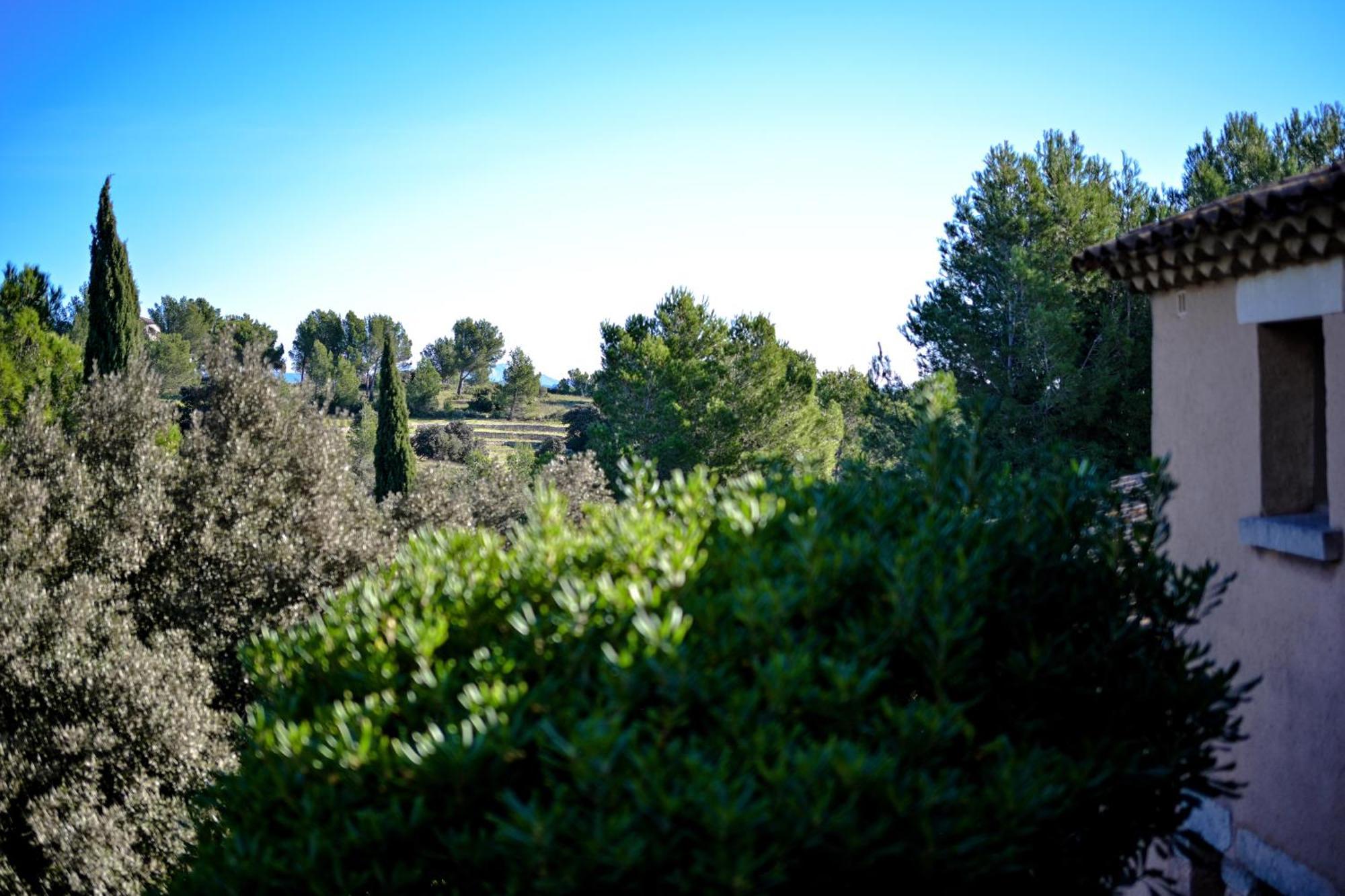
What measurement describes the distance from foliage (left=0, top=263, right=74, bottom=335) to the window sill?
23.1 meters

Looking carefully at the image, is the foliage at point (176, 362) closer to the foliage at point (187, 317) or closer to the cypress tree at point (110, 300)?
the foliage at point (187, 317)

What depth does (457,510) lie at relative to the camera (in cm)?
1493

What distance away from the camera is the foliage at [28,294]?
2092 cm

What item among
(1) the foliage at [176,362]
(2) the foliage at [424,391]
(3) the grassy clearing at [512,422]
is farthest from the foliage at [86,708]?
(2) the foliage at [424,391]


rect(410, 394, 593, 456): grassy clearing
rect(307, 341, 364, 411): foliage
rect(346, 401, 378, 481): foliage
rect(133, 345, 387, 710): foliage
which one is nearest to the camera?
Result: rect(133, 345, 387, 710): foliage

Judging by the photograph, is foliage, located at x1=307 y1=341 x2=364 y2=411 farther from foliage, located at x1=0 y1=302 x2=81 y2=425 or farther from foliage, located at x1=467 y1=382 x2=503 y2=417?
foliage, located at x1=0 y1=302 x2=81 y2=425

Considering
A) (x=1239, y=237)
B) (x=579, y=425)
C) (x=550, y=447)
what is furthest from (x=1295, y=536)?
(x=579, y=425)

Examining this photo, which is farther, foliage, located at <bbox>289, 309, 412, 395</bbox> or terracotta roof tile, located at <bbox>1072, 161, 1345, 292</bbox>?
foliage, located at <bbox>289, 309, 412, 395</bbox>

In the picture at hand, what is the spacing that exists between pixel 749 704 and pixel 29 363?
21970 mm

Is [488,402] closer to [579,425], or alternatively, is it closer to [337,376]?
[337,376]

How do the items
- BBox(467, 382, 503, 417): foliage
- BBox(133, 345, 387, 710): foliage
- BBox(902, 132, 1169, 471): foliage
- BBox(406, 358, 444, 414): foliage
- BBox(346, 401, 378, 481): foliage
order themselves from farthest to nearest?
BBox(467, 382, 503, 417): foliage < BBox(406, 358, 444, 414): foliage < BBox(346, 401, 378, 481): foliage < BBox(902, 132, 1169, 471): foliage < BBox(133, 345, 387, 710): foliage

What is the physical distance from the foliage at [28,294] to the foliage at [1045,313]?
2369 centimetres

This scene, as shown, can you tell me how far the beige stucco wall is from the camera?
519 centimetres

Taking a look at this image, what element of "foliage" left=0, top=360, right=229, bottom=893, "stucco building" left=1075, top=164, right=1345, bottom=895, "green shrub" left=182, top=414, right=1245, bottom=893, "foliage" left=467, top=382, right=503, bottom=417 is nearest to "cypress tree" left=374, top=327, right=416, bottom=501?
"foliage" left=0, top=360, right=229, bottom=893
